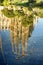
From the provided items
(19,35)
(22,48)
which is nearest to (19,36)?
(19,35)

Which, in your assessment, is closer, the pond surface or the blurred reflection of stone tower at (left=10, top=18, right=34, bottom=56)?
the pond surface

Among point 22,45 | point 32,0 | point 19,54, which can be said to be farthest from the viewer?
point 32,0

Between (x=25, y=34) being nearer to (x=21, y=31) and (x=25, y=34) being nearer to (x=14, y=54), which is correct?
(x=21, y=31)

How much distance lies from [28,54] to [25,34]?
21.8 ft

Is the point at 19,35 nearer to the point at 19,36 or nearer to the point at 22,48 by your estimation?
the point at 19,36

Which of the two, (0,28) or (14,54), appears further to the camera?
(0,28)

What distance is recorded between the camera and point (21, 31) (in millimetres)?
27672

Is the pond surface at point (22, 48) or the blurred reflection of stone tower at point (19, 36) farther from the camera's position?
the blurred reflection of stone tower at point (19, 36)

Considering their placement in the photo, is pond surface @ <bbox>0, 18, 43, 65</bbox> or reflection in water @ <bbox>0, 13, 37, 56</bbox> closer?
pond surface @ <bbox>0, 18, 43, 65</bbox>

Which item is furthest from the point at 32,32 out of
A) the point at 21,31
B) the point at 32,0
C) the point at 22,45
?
the point at 32,0

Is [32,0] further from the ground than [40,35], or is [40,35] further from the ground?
[40,35]

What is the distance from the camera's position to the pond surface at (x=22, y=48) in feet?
61.3

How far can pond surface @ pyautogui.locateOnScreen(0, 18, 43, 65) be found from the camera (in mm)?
18688

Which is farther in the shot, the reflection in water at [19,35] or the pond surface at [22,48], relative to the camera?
the reflection in water at [19,35]
